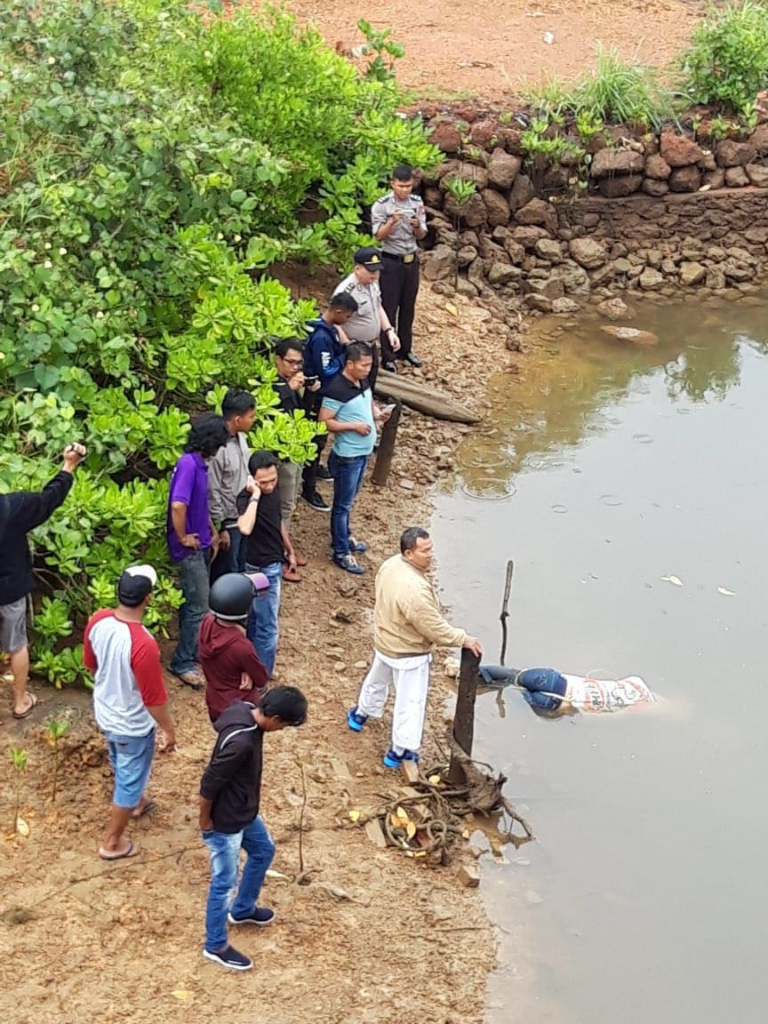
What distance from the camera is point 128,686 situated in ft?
18.5

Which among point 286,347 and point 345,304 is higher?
point 345,304

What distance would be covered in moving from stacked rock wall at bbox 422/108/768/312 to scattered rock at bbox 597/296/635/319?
260 mm

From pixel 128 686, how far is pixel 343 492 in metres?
3.64

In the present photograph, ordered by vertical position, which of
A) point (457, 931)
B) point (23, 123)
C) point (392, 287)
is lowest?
point (457, 931)

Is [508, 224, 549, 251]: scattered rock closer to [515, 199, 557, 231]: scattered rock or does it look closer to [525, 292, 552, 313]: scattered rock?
[515, 199, 557, 231]: scattered rock

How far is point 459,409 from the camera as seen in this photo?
38.7 feet

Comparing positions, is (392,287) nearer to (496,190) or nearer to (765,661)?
(496,190)

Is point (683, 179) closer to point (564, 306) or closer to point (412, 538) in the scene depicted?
point (564, 306)

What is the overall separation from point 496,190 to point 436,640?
918 centimetres

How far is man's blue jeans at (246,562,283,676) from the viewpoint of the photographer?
7395 millimetres

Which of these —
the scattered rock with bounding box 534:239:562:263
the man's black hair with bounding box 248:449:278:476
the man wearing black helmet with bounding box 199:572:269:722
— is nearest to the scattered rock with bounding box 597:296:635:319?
the scattered rock with bounding box 534:239:562:263

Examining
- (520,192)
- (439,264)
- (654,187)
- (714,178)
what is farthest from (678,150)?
(439,264)

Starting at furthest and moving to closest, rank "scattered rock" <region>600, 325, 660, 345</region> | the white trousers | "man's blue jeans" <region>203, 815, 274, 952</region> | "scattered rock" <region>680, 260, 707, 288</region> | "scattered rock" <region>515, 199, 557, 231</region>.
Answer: "scattered rock" <region>680, 260, 707, 288</region> < "scattered rock" <region>515, 199, 557, 231</region> < "scattered rock" <region>600, 325, 660, 345</region> < the white trousers < "man's blue jeans" <region>203, 815, 274, 952</region>

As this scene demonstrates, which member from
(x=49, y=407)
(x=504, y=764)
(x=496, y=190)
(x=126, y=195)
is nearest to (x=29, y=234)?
(x=126, y=195)
